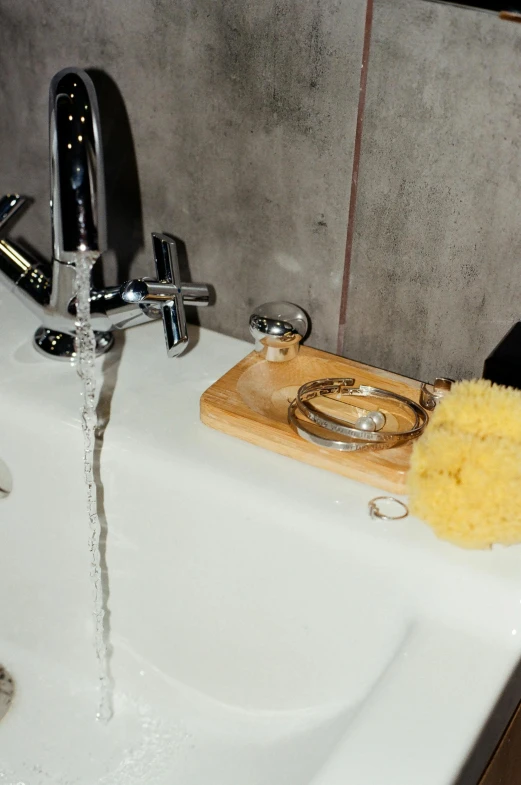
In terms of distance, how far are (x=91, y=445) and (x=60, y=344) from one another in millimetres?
122

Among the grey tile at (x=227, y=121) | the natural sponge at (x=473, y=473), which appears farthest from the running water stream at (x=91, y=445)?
the natural sponge at (x=473, y=473)

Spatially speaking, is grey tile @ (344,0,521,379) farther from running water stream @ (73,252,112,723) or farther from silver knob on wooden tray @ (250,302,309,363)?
running water stream @ (73,252,112,723)

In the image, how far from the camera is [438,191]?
57 cm

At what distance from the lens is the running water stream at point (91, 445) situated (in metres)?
0.60

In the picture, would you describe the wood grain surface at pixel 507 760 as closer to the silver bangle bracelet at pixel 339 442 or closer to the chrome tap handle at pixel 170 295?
the silver bangle bracelet at pixel 339 442

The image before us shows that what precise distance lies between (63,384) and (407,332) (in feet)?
0.86

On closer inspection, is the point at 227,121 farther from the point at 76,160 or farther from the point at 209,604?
the point at 209,604

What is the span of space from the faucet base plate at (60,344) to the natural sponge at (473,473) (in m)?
0.29

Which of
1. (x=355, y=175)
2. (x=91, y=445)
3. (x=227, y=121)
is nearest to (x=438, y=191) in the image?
(x=355, y=175)

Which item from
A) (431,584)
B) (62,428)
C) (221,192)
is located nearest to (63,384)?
(62,428)

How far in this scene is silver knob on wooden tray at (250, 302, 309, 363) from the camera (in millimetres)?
633

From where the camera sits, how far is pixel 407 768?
39cm

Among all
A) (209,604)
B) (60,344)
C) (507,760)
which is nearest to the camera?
(507,760)

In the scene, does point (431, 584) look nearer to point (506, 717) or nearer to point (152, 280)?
point (506, 717)
